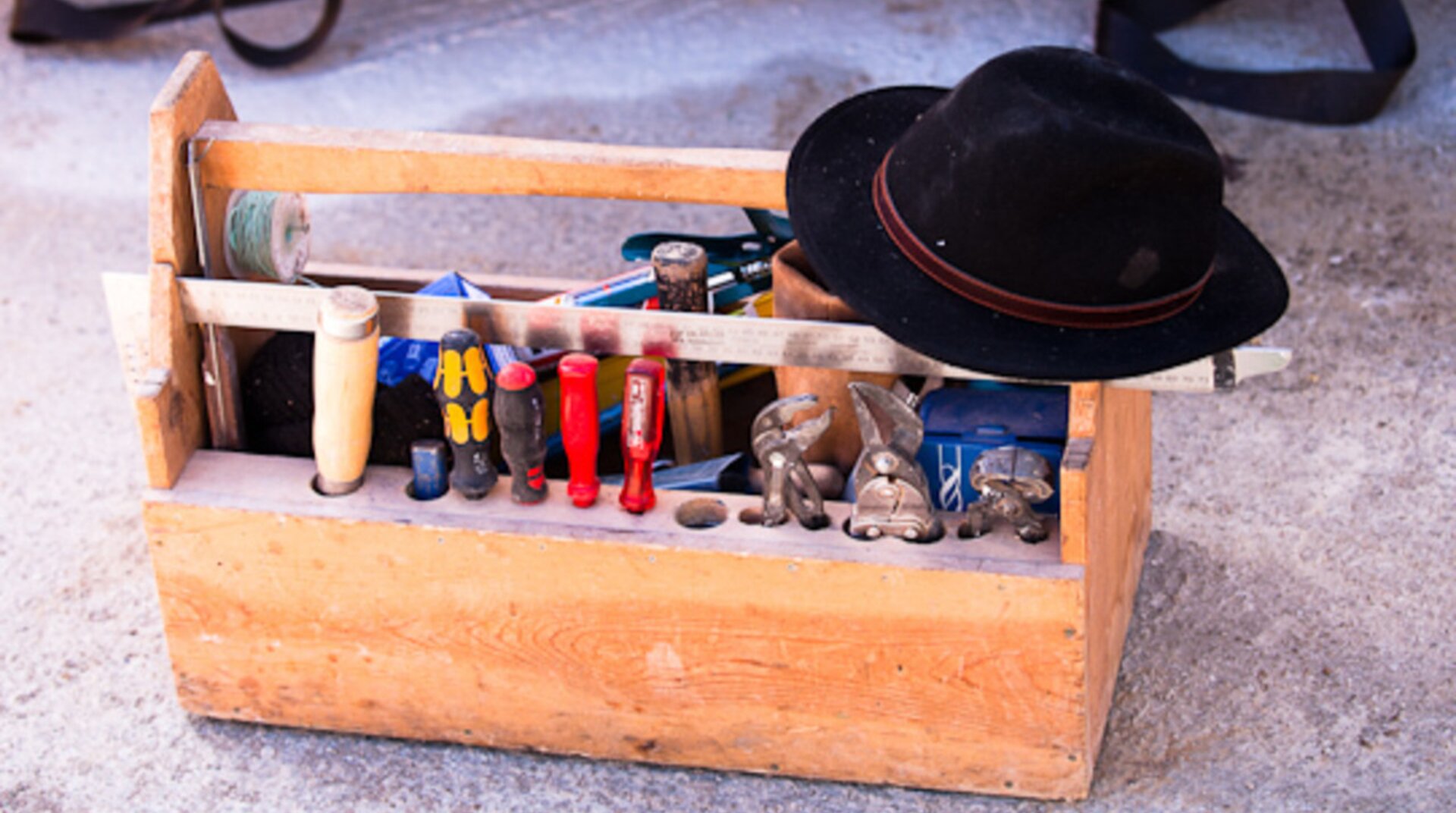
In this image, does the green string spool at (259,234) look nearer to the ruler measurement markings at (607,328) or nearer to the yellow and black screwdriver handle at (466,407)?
the ruler measurement markings at (607,328)

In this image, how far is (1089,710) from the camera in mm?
1545

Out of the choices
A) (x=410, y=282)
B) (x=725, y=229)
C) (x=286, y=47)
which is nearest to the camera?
(x=410, y=282)

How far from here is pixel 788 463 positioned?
59.2 inches

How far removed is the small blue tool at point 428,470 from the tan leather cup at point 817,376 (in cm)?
36

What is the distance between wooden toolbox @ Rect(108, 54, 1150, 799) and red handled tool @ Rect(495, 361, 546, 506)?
0.03 meters

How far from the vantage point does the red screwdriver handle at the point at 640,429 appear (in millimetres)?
1546

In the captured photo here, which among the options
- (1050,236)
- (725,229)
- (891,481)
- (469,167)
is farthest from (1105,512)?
(725,229)

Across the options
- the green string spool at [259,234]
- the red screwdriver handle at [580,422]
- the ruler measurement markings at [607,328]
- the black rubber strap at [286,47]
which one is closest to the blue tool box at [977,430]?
the ruler measurement markings at [607,328]

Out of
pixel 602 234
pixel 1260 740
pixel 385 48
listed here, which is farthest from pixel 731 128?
pixel 1260 740

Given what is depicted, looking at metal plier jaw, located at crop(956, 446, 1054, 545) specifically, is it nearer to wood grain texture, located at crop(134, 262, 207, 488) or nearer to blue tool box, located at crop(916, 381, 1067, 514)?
blue tool box, located at crop(916, 381, 1067, 514)

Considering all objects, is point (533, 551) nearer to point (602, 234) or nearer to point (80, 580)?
point (80, 580)

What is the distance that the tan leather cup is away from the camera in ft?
5.21

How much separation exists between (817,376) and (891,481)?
19 centimetres

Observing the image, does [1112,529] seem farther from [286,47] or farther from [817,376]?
[286,47]
